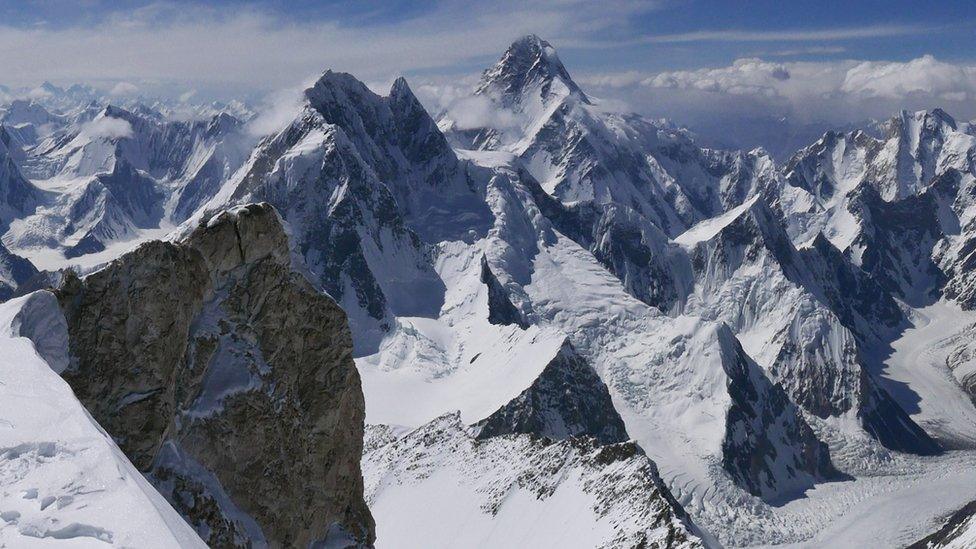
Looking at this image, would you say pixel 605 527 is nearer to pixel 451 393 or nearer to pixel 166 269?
pixel 166 269

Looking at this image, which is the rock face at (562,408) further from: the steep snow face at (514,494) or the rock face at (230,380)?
the rock face at (230,380)

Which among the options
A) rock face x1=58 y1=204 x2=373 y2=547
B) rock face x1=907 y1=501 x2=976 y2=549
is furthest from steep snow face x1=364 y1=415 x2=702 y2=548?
rock face x1=907 y1=501 x2=976 y2=549

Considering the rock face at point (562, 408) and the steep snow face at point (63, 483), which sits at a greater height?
the steep snow face at point (63, 483)

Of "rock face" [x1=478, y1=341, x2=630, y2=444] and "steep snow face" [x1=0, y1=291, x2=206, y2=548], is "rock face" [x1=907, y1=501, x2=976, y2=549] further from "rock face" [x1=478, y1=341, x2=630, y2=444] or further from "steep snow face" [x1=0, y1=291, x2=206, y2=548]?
"steep snow face" [x1=0, y1=291, x2=206, y2=548]

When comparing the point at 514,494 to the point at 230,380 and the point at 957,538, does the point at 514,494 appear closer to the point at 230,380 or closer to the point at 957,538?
the point at 230,380

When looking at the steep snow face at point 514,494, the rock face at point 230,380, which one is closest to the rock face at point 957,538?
the steep snow face at point 514,494

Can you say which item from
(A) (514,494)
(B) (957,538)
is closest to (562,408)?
(A) (514,494)
